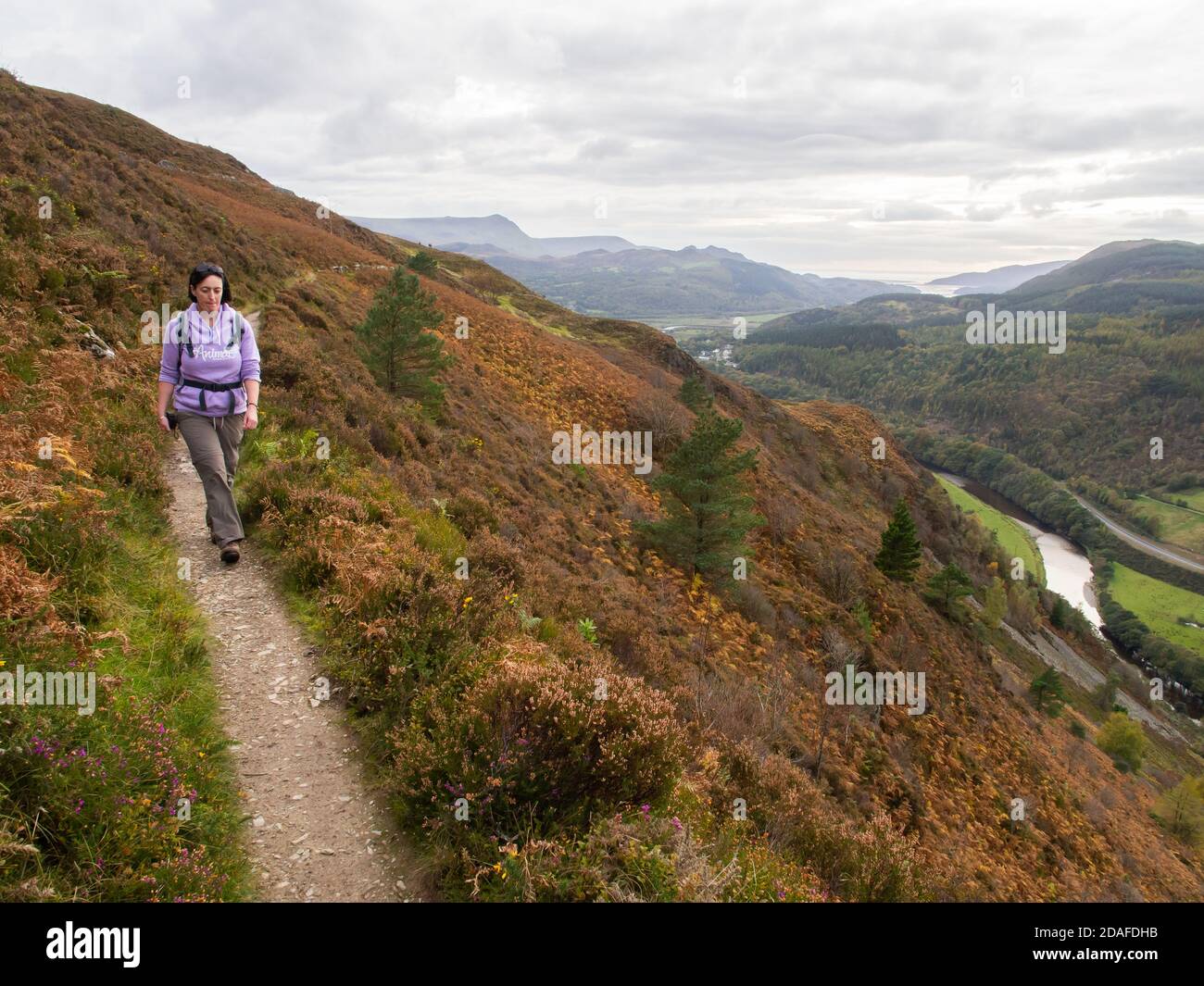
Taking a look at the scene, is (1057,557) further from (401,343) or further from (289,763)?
(289,763)

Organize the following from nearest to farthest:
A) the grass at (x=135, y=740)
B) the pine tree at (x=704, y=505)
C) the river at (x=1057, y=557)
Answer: the grass at (x=135, y=740), the pine tree at (x=704, y=505), the river at (x=1057, y=557)

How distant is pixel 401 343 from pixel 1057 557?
13555 centimetres

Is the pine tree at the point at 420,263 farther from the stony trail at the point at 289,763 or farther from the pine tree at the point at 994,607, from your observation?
the pine tree at the point at 994,607

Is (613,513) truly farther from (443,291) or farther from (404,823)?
(443,291)

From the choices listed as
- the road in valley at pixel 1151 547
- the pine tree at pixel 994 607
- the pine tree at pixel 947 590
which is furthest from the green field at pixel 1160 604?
the pine tree at pixel 947 590

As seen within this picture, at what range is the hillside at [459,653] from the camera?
127 inches

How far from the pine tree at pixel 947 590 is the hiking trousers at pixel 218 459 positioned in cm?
2998

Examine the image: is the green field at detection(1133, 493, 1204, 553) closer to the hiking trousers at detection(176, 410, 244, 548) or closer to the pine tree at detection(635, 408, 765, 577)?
the pine tree at detection(635, 408, 765, 577)

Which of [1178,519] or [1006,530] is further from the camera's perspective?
[1178,519]

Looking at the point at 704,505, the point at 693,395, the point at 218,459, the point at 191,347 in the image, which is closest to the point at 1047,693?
the point at 693,395

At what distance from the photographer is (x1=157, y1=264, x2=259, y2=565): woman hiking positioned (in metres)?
5.58

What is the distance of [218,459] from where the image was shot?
5906 mm

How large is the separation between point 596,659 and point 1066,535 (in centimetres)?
15551

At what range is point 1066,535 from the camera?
Result: 414 feet
